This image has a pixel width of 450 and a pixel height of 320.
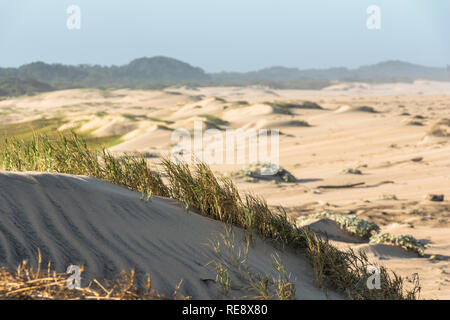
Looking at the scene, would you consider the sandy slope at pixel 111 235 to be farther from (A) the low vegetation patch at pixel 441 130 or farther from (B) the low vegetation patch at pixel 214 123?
(B) the low vegetation patch at pixel 214 123

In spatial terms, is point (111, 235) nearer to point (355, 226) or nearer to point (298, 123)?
point (355, 226)

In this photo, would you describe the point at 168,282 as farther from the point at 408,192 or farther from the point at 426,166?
the point at 426,166

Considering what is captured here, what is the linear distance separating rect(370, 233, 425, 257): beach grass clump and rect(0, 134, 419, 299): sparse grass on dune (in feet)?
5.31

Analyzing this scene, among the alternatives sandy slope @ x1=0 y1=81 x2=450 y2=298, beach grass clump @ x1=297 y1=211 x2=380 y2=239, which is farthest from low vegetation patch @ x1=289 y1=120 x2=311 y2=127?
beach grass clump @ x1=297 y1=211 x2=380 y2=239

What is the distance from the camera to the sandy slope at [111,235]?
3479 millimetres

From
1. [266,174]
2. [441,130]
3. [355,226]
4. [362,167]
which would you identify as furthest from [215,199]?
[441,130]

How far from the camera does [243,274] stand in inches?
148

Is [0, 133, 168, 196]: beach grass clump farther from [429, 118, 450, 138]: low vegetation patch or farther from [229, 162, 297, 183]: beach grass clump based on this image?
[429, 118, 450, 138]: low vegetation patch

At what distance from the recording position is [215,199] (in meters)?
4.68

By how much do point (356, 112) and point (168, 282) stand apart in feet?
99.8

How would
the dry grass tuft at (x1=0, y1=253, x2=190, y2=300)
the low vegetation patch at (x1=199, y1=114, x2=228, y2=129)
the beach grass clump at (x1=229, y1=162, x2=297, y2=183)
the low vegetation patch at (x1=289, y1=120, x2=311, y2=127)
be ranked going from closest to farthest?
the dry grass tuft at (x1=0, y1=253, x2=190, y2=300) < the beach grass clump at (x1=229, y1=162, x2=297, y2=183) < the low vegetation patch at (x1=289, y1=120, x2=311, y2=127) < the low vegetation patch at (x1=199, y1=114, x2=228, y2=129)

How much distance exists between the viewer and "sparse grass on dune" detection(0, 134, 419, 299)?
163 inches

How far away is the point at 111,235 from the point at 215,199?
1.14 meters

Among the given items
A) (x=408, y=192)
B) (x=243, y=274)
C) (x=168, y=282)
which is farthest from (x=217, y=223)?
(x=408, y=192)
